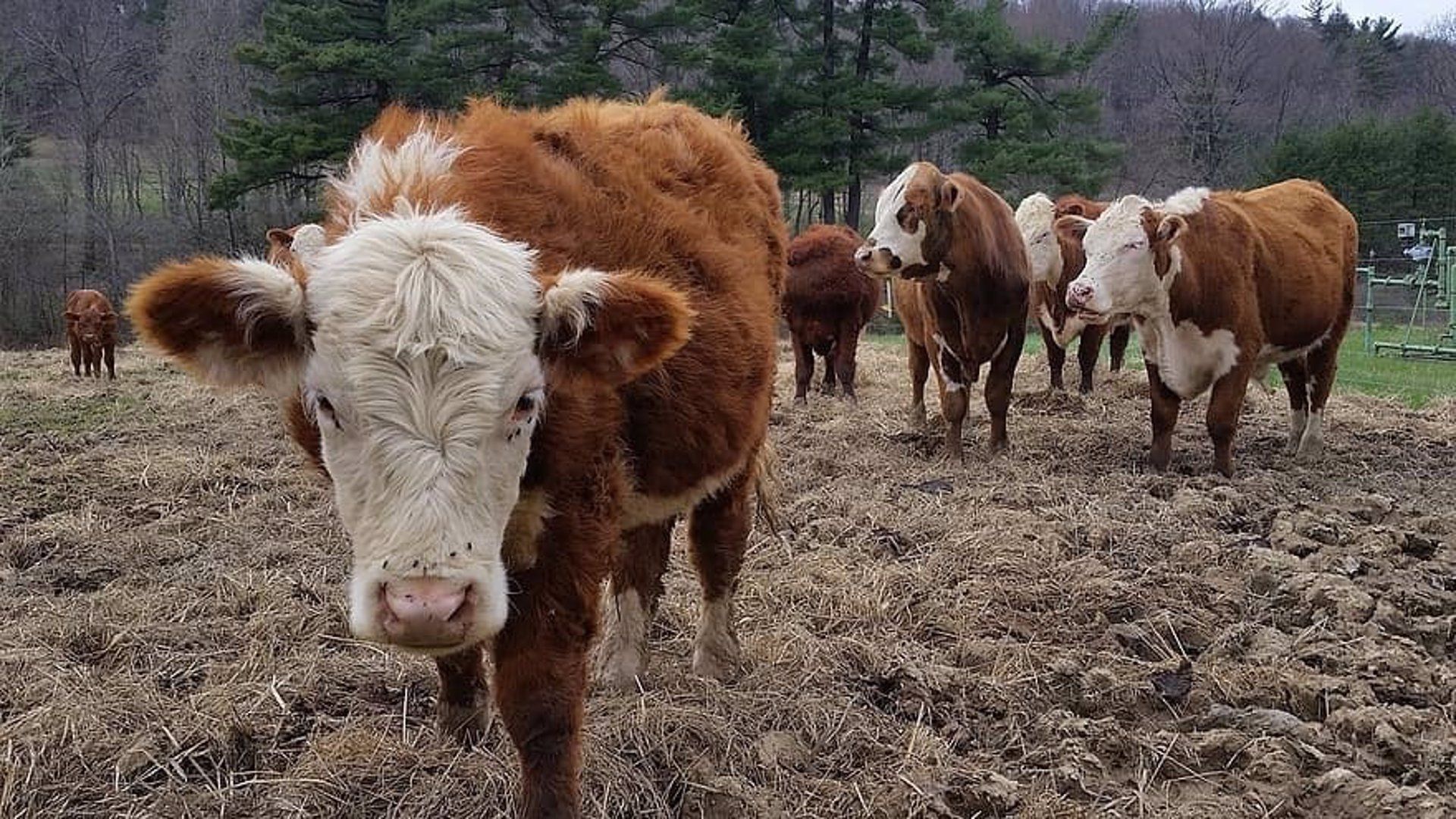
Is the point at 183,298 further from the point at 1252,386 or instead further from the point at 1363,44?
the point at 1363,44

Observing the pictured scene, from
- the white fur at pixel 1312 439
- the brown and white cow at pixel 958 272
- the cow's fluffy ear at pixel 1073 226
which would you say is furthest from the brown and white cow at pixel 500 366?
the white fur at pixel 1312 439

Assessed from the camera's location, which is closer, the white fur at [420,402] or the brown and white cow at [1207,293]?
the white fur at [420,402]

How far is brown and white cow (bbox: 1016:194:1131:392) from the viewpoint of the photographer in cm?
1002

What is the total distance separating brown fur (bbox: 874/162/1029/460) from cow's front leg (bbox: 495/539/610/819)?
5320 millimetres

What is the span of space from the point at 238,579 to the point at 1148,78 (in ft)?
164

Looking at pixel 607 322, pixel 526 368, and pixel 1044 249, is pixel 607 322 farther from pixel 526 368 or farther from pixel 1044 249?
pixel 1044 249

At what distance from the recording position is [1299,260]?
7340 millimetres

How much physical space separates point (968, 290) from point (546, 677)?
5614 mm

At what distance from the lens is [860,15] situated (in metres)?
28.9

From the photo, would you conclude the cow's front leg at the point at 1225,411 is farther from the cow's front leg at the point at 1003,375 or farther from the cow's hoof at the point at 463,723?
the cow's hoof at the point at 463,723

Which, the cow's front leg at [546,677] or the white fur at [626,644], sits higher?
the cow's front leg at [546,677]

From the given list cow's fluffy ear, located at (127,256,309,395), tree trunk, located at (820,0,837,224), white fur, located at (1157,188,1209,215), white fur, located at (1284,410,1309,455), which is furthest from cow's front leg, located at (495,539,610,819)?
tree trunk, located at (820,0,837,224)

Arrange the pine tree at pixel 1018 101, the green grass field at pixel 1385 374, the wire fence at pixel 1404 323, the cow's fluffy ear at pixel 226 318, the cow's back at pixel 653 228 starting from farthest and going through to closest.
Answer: the pine tree at pixel 1018 101, the wire fence at pixel 1404 323, the green grass field at pixel 1385 374, the cow's back at pixel 653 228, the cow's fluffy ear at pixel 226 318

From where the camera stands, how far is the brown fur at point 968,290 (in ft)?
24.3
